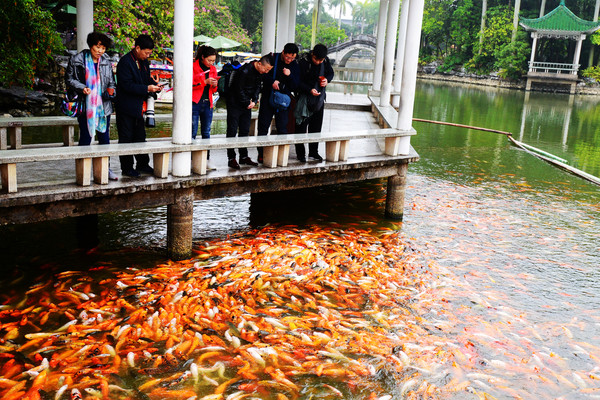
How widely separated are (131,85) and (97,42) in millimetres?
599

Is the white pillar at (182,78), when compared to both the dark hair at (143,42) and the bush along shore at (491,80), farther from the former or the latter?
the bush along shore at (491,80)

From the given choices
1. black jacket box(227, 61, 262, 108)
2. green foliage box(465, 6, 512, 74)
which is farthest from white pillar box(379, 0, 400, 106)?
green foliage box(465, 6, 512, 74)

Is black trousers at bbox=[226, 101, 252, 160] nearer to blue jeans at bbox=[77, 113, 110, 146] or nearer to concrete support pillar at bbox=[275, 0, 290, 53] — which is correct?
blue jeans at bbox=[77, 113, 110, 146]

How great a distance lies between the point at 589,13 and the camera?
5506 cm

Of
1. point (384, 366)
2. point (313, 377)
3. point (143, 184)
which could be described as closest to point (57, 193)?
point (143, 184)

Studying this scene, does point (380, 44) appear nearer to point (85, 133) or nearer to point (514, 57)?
point (85, 133)

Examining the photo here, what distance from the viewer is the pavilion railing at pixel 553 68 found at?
161 ft

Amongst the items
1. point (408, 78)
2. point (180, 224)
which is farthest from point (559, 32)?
point (180, 224)

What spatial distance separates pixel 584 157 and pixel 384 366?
53.5 ft

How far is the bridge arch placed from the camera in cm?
6538

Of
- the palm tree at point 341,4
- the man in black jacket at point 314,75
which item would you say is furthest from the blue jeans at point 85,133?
the palm tree at point 341,4

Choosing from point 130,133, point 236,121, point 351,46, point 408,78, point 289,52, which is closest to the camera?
point 130,133

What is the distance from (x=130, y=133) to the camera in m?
7.05

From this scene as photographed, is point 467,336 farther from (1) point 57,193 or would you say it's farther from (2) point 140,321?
(1) point 57,193
